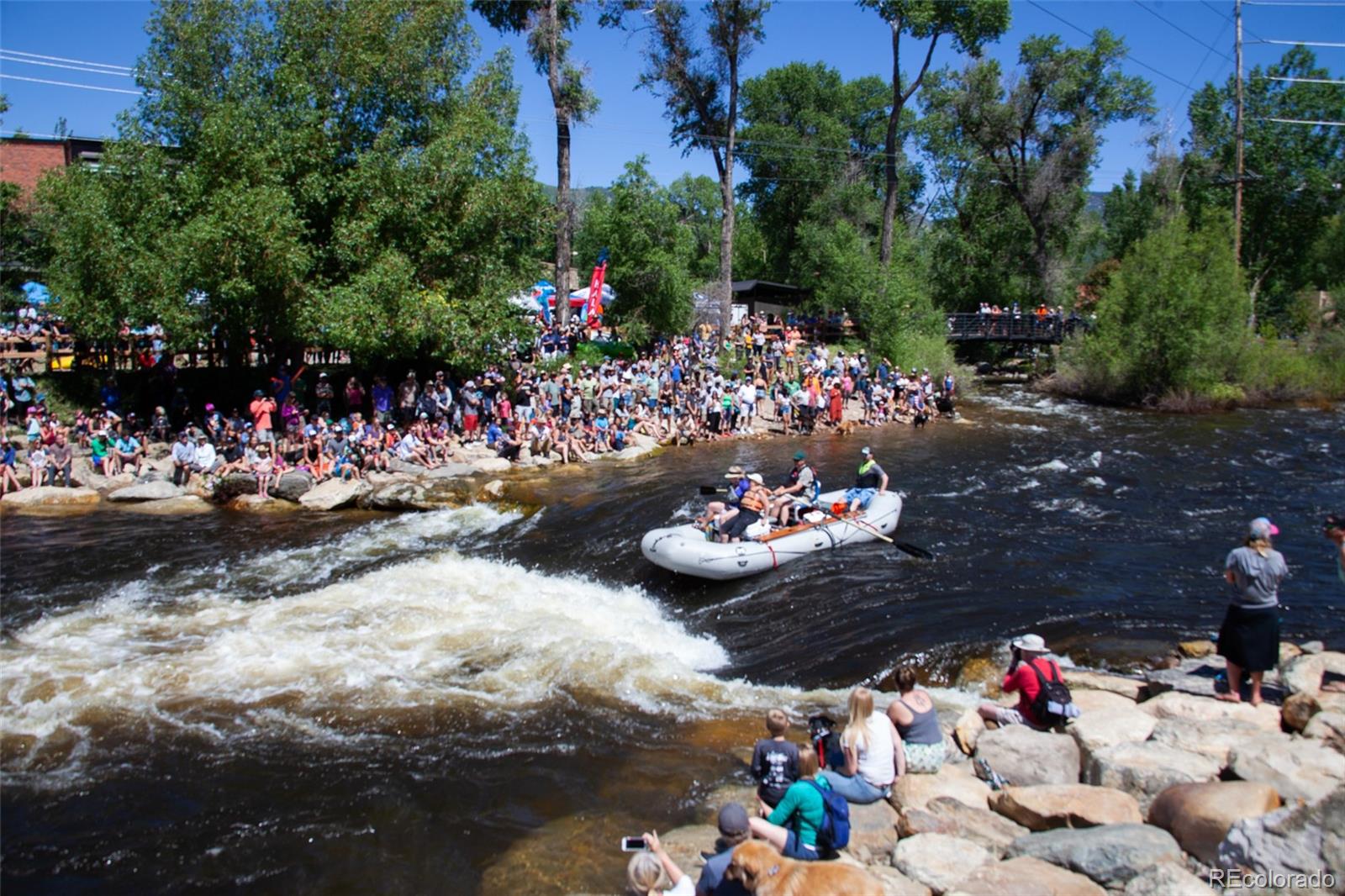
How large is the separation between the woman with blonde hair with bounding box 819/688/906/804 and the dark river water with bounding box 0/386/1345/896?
115 cm

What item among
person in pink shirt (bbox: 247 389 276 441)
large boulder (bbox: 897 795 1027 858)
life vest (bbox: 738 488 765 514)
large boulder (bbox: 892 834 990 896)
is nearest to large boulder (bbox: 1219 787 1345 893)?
large boulder (bbox: 897 795 1027 858)

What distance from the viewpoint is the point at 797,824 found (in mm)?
6062

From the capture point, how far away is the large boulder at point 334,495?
16375 mm

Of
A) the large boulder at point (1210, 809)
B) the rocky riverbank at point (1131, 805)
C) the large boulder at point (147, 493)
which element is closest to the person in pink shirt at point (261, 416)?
the large boulder at point (147, 493)

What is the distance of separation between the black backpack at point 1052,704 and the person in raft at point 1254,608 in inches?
60.6

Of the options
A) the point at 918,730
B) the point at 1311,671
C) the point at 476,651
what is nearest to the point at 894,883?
the point at 918,730

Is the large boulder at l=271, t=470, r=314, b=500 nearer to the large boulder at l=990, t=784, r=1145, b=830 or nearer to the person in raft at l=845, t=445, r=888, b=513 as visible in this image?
the person in raft at l=845, t=445, r=888, b=513

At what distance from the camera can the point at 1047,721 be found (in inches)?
306

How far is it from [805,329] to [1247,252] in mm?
22931

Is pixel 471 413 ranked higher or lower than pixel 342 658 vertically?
higher

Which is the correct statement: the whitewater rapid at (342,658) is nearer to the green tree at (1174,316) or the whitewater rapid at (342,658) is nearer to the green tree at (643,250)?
the green tree at (643,250)

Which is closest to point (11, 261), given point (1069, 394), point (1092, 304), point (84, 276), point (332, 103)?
point (84, 276)

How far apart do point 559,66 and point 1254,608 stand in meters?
24.3

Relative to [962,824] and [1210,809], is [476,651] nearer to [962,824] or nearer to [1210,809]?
[962,824]
